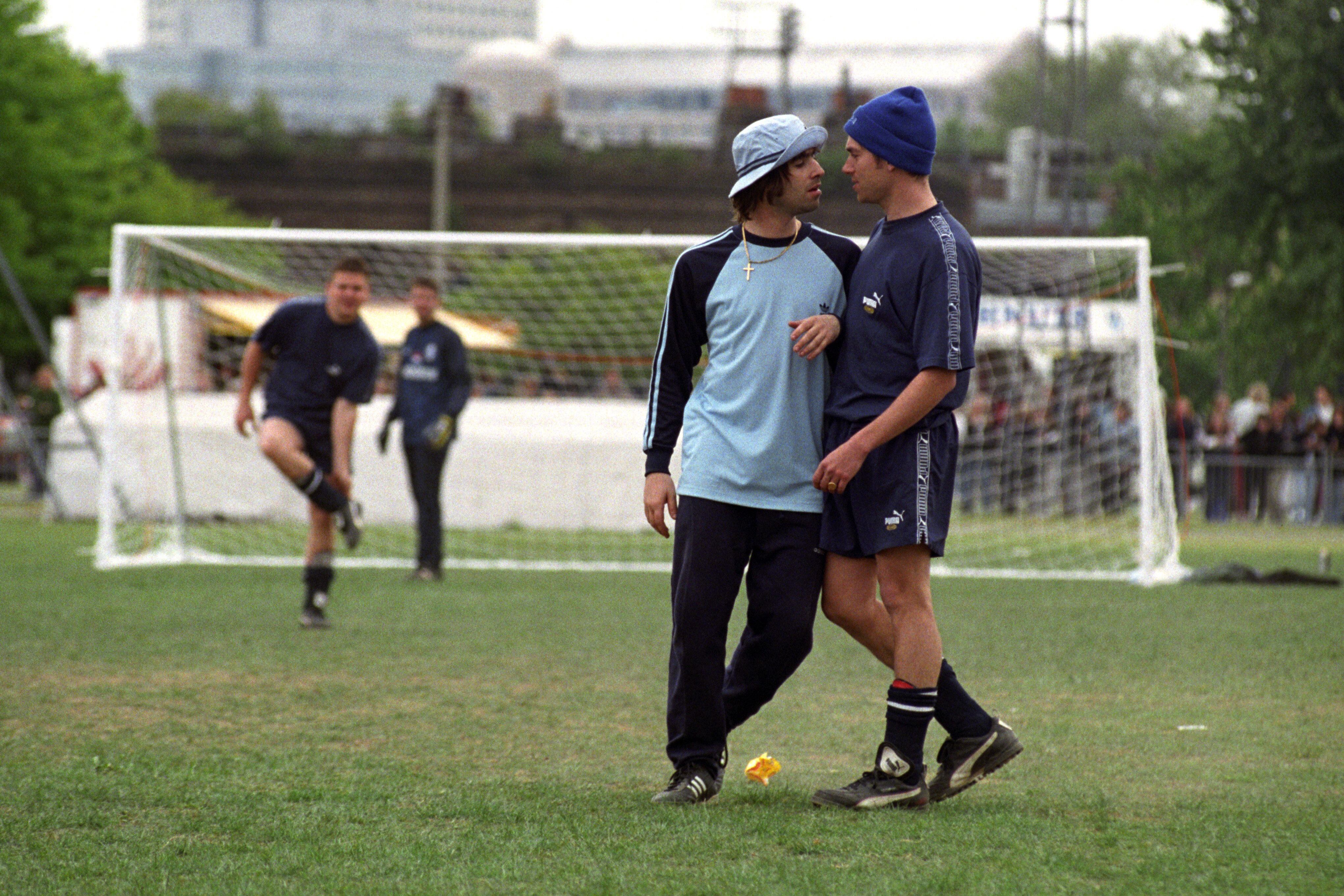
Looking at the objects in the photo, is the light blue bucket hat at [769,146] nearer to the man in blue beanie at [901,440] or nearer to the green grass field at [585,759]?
the man in blue beanie at [901,440]

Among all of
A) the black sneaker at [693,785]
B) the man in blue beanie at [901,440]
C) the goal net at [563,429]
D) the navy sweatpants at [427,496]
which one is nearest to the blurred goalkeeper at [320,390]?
the navy sweatpants at [427,496]

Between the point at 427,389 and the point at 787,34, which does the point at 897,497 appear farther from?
the point at 787,34

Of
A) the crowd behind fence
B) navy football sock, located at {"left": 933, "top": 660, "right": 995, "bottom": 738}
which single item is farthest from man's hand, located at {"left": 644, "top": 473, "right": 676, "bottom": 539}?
the crowd behind fence

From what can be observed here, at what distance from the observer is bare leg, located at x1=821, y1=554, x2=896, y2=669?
4.56 m

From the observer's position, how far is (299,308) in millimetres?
9070

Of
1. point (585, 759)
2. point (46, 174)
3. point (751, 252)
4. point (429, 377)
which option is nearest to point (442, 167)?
point (46, 174)

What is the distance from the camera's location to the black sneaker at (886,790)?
448 cm

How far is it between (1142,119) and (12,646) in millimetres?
86992

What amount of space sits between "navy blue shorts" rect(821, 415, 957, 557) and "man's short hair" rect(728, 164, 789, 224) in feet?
2.06

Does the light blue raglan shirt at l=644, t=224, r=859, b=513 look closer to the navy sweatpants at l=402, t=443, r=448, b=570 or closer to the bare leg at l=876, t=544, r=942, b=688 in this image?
the bare leg at l=876, t=544, r=942, b=688

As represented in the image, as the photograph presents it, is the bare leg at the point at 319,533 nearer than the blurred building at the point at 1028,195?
Yes

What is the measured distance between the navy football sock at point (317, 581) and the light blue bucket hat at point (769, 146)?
5.10 m

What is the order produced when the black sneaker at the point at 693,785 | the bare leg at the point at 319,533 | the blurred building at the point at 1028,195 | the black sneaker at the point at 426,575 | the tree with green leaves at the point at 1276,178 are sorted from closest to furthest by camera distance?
the black sneaker at the point at 693,785, the bare leg at the point at 319,533, the black sneaker at the point at 426,575, the tree with green leaves at the point at 1276,178, the blurred building at the point at 1028,195

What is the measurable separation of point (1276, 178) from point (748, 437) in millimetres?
17901
